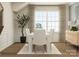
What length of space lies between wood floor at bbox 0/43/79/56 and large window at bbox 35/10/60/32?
213 mm

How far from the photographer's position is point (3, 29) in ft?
11.4

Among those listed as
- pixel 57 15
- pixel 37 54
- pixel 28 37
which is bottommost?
pixel 37 54

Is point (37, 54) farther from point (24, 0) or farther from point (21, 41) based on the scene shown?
point (24, 0)

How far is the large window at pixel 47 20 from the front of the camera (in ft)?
11.4

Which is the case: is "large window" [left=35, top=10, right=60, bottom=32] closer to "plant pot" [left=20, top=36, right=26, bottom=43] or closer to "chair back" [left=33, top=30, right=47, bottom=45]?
"chair back" [left=33, top=30, right=47, bottom=45]

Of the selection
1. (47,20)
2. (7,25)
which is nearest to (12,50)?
(7,25)

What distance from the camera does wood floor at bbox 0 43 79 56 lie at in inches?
135

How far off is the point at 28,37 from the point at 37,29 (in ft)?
0.49

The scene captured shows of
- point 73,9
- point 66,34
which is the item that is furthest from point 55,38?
point 73,9

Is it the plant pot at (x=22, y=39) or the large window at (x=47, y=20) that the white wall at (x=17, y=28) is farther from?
the large window at (x=47, y=20)

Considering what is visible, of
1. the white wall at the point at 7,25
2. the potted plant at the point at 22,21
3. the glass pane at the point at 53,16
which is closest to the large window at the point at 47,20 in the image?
the glass pane at the point at 53,16

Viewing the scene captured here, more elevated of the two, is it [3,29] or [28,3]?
[28,3]

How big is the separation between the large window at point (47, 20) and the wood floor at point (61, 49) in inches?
8.4

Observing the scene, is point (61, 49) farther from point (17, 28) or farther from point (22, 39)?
point (17, 28)
